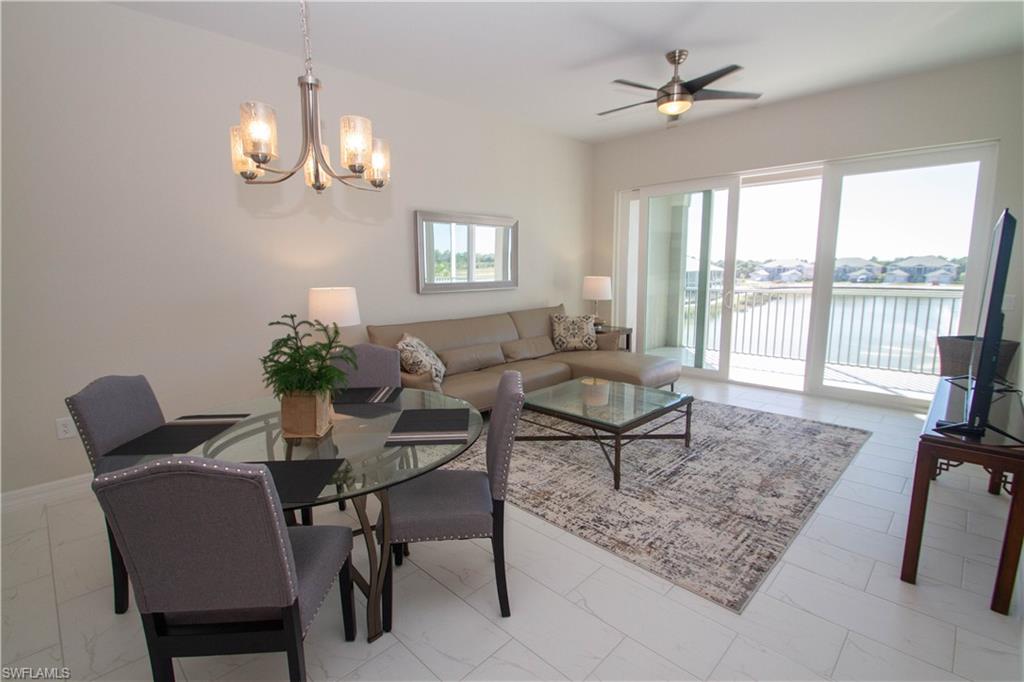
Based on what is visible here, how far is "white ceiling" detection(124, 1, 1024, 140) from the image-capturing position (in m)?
2.66

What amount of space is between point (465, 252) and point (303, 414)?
2.98 m

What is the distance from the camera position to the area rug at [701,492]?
2.07 m

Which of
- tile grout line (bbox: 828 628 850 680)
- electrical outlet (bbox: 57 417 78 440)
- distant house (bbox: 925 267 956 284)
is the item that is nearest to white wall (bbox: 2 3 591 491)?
electrical outlet (bbox: 57 417 78 440)

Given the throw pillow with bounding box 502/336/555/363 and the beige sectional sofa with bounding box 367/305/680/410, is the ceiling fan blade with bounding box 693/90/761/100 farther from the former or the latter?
the throw pillow with bounding box 502/336/555/363

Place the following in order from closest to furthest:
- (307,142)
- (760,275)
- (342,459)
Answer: (342,459)
(307,142)
(760,275)

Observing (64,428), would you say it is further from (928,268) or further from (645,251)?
(928,268)

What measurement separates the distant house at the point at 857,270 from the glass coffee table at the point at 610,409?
2231 millimetres

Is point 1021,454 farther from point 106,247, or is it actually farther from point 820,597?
point 106,247

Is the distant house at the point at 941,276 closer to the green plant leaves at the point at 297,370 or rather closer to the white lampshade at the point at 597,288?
the white lampshade at the point at 597,288

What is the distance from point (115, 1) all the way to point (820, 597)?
4.54 meters

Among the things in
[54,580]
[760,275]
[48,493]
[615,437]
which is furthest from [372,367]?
[760,275]

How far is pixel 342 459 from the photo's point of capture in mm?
1554

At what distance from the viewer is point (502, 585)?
174 centimetres

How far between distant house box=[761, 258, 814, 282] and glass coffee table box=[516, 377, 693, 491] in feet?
10.2
